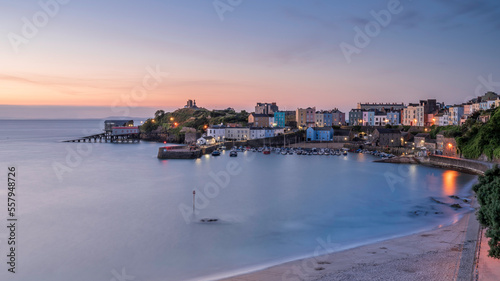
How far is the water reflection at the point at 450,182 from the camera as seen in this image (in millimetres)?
17464

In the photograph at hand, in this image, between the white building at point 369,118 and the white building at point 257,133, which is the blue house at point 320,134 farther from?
the white building at point 369,118

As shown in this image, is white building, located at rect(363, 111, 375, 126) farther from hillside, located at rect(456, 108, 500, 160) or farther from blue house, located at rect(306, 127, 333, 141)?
hillside, located at rect(456, 108, 500, 160)

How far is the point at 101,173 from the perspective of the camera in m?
24.4

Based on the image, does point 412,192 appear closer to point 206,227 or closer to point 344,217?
point 344,217

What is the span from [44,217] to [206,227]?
6579 millimetres

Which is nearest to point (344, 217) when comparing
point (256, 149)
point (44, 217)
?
point (44, 217)

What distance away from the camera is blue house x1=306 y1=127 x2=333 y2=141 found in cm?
4747

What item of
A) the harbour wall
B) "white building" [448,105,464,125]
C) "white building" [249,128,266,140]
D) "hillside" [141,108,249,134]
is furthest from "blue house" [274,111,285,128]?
the harbour wall

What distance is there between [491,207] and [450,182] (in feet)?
46.9

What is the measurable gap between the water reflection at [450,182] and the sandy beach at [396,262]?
7.97 m

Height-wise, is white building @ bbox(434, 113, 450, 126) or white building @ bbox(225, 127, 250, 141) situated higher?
white building @ bbox(434, 113, 450, 126)

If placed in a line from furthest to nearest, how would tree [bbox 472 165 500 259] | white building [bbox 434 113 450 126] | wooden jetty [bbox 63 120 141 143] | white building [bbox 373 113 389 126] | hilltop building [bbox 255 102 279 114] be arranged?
hilltop building [bbox 255 102 279 114] → white building [bbox 373 113 389 126] → wooden jetty [bbox 63 120 141 143] → white building [bbox 434 113 450 126] → tree [bbox 472 165 500 259]

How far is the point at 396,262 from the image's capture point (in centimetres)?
817

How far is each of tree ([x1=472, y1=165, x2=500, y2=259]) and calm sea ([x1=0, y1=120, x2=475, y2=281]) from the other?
3.11 meters
